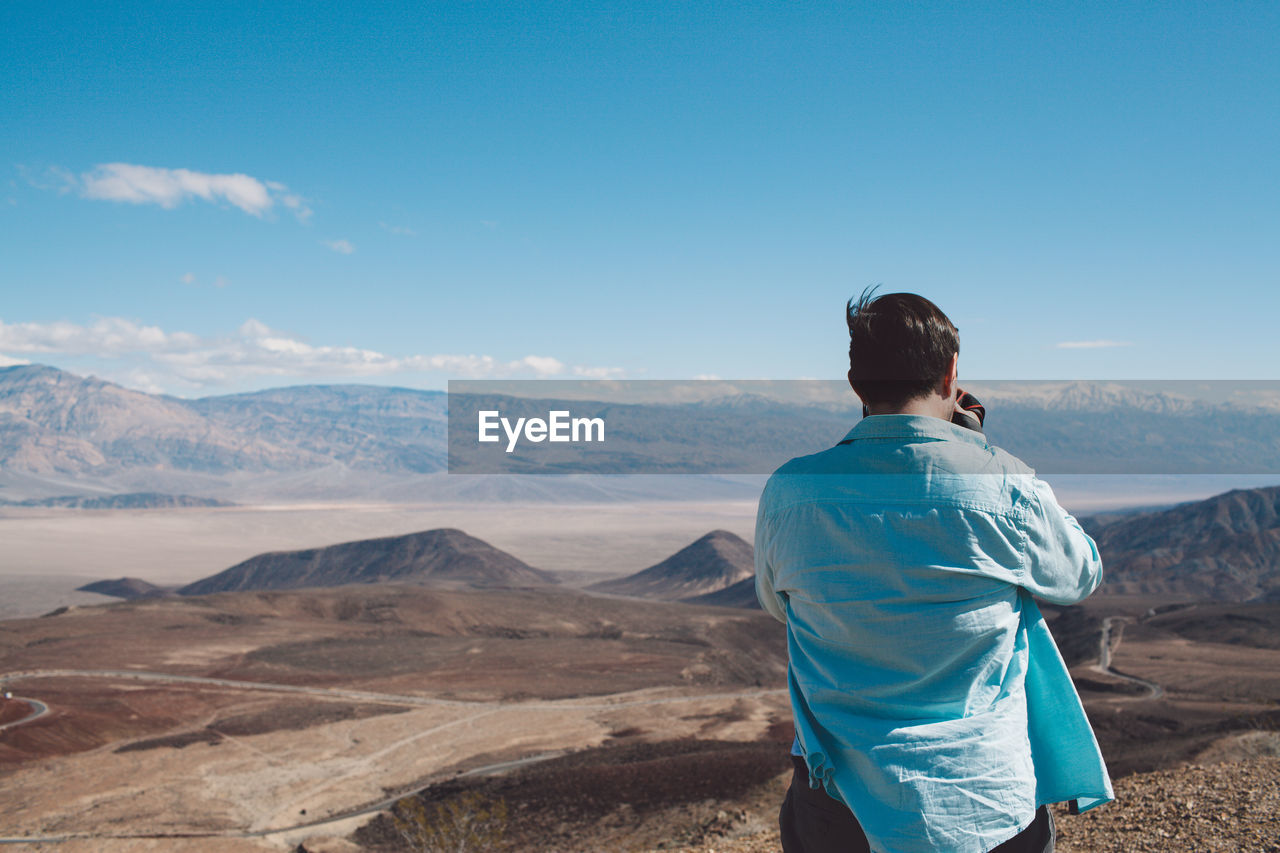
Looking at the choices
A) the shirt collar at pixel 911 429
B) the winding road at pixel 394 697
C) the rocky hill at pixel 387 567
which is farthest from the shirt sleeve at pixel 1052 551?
the rocky hill at pixel 387 567

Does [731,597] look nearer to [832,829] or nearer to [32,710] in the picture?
[32,710]

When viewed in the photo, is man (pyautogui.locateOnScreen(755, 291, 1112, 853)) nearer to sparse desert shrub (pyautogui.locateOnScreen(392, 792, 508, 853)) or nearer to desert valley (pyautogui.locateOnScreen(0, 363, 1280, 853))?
desert valley (pyautogui.locateOnScreen(0, 363, 1280, 853))

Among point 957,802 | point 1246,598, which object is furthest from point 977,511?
point 1246,598

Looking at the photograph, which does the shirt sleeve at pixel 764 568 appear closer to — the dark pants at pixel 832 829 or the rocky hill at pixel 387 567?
the dark pants at pixel 832 829

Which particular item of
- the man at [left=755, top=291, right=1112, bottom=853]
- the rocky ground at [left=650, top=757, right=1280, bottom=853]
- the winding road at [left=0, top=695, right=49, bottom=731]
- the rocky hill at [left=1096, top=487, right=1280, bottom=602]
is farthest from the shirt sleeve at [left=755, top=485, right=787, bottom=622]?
the rocky hill at [left=1096, top=487, right=1280, bottom=602]

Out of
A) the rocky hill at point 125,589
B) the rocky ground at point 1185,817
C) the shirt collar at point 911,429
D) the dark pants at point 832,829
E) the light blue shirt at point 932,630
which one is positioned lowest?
the rocky hill at point 125,589

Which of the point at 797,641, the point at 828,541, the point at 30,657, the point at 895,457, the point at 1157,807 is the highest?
the point at 895,457

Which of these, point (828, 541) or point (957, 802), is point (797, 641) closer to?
point (828, 541)
